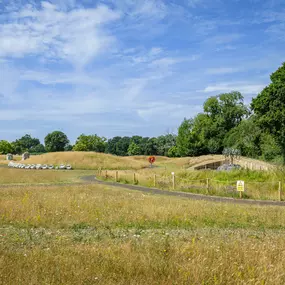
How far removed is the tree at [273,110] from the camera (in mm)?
42656

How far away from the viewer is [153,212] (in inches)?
538

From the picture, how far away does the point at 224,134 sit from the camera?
287ft

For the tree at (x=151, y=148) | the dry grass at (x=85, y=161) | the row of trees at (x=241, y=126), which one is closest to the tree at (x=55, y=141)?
the tree at (x=151, y=148)

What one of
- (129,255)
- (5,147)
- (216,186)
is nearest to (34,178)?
(216,186)

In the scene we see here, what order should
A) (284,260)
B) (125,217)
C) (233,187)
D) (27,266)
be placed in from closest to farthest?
(27,266)
(284,260)
(125,217)
(233,187)

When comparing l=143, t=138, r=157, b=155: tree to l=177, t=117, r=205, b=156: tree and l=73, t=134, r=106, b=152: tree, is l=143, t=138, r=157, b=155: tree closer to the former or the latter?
l=73, t=134, r=106, b=152: tree

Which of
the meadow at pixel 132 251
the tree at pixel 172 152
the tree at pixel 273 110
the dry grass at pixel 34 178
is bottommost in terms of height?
the dry grass at pixel 34 178

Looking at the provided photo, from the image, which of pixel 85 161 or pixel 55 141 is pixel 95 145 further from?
pixel 85 161

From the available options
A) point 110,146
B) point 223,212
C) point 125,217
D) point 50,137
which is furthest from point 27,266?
point 110,146

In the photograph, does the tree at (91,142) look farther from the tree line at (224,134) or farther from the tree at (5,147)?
the tree at (5,147)

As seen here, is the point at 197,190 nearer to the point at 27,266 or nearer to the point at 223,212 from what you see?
the point at 223,212

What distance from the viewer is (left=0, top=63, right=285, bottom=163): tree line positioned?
44.2m

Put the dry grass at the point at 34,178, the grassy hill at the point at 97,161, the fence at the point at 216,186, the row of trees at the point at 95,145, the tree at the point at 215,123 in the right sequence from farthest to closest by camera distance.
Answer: the row of trees at the point at 95,145 → the tree at the point at 215,123 → the grassy hill at the point at 97,161 → the dry grass at the point at 34,178 → the fence at the point at 216,186

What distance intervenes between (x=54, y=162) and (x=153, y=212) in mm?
→ 61375
